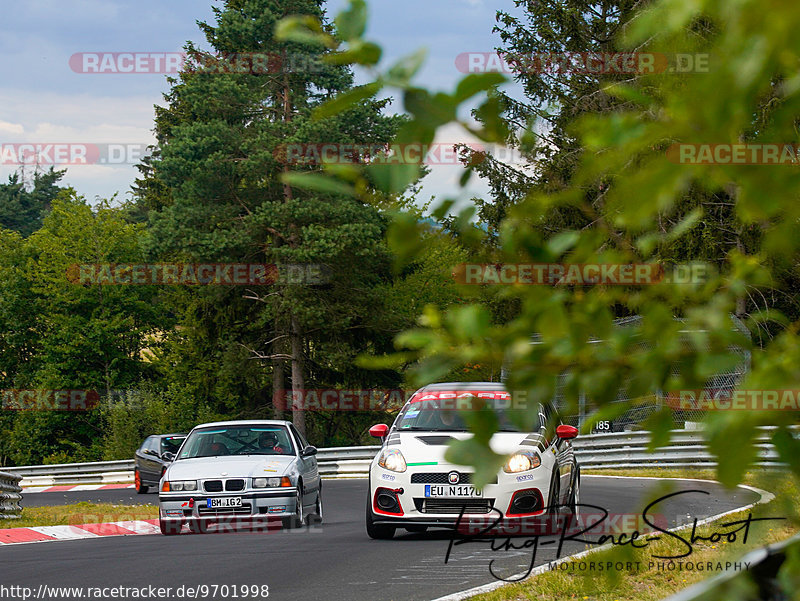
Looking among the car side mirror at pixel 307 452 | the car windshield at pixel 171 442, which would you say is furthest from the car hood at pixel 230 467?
the car windshield at pixel 171 442

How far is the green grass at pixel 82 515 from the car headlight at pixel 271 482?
3506 millimetres

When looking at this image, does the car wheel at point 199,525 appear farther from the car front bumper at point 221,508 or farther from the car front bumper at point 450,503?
the car front bumper at point 450,503

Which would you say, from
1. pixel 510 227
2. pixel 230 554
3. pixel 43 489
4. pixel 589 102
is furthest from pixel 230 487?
pixel 43 489

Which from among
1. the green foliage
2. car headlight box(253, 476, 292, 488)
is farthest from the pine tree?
the green foliage

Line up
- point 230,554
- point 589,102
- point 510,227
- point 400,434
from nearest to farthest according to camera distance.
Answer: point 510,227
point 230,554
point 400,434
point 589,102

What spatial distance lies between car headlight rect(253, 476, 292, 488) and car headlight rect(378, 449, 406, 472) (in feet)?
8.74

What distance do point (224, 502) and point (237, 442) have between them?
150 cm

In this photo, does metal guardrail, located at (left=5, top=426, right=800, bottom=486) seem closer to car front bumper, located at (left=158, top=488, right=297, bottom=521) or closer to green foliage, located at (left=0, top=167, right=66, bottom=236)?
car front bumper, located at (left=158, top=488, right=297, bottom=521)

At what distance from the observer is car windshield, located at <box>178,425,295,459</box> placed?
1406cm

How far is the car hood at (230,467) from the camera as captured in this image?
13.0 metres

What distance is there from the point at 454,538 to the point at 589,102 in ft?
75.9

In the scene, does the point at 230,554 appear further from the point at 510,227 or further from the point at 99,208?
the point at 99,208

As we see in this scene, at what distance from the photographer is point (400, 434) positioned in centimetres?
1095

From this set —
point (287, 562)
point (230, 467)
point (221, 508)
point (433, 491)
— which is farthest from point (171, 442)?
point (287, 562)
